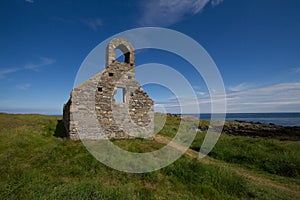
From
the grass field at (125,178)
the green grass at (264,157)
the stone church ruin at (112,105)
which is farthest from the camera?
the stone church ruin at (112,105)

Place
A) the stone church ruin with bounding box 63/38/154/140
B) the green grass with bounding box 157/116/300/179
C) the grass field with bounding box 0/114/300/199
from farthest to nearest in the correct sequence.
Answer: the stone church ruin with bounding box 63/38/154/140
the green grass with bounding box 157/116/300/179
the grass field with bounding box 0/114/300/199

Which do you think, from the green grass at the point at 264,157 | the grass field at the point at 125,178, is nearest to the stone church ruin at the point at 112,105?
the grass field at the point at 125,178

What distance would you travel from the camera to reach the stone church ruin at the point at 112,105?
41.7 ft

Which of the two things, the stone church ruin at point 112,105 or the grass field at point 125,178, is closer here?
the grass field at point 125,178

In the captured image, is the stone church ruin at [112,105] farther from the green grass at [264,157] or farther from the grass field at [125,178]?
the green grass at [264,157]

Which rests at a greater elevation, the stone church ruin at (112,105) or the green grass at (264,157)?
the stone church ruin at (112,105)

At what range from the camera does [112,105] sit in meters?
13.9

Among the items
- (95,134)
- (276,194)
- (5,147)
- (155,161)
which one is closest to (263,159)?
(276,194)

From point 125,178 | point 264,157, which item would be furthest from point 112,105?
point 264,157

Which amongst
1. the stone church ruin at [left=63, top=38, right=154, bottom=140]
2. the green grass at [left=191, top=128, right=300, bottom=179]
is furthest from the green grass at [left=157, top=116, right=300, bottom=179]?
the stone church ruin at [left=63, top=38, right=154, bottom=140]

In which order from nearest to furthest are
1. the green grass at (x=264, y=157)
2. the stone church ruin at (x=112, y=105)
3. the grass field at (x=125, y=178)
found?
the grass field at (x=125, y=178) → the green grass at (x=264, y=157) → the stone church ruin at (x=112, y=105)

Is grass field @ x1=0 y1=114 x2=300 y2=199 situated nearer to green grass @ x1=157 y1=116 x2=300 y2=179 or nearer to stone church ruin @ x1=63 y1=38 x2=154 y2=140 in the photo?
green grass @ x1=157 y1=116 x2=300 y2=179

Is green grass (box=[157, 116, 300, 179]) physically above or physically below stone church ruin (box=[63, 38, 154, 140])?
below

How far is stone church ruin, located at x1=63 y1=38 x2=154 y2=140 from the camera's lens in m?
12.7
